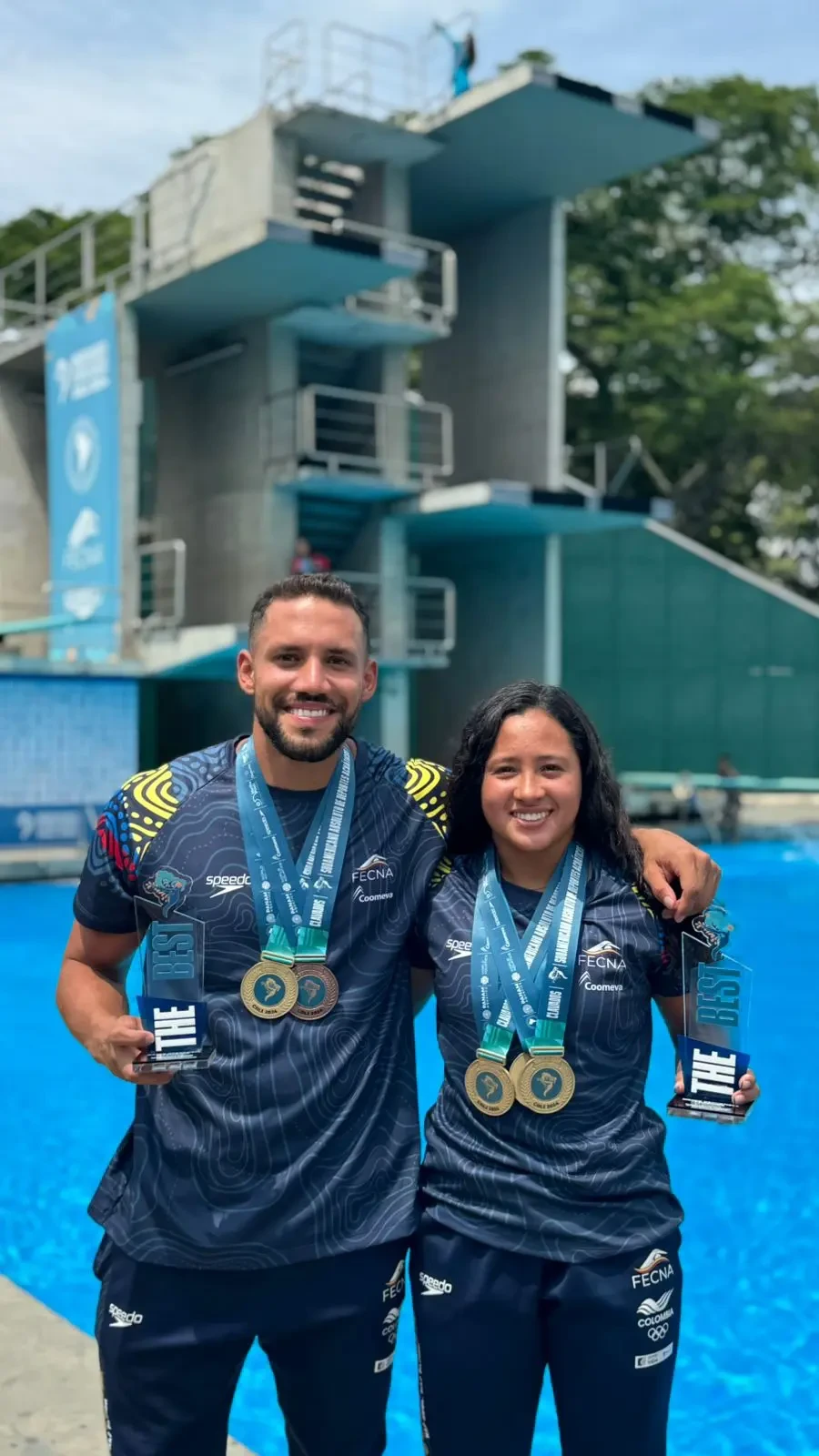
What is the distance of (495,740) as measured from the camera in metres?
2.36

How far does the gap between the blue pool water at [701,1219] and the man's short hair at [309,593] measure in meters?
1.29

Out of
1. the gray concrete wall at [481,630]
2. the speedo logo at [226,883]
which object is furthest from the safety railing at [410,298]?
the speedo logo at [226,883]

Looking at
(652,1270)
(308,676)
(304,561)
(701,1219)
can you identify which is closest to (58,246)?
(304,561)

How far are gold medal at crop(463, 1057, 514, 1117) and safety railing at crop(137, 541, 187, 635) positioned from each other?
601 inches

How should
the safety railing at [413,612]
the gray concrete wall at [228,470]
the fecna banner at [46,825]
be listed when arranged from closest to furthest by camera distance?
the fecna banner at [46,825], the gray concrete wall at [228,470], the safety railing at [413,612]

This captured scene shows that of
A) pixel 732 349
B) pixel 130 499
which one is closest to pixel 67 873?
pixel 130 499

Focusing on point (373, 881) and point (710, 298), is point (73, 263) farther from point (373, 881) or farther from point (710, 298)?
point (373, 881)

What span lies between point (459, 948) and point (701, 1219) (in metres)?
4.12

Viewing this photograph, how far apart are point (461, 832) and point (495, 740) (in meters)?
0.18

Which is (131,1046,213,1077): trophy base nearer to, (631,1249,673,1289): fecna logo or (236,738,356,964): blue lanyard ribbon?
(236,738,356,964): blue lanyard ribbon

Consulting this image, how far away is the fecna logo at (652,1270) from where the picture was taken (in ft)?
7.18

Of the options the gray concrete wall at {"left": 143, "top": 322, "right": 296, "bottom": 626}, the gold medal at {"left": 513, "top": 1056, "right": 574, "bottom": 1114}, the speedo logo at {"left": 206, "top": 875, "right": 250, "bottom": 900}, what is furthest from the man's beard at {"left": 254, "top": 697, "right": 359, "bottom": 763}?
the gray concrete wall at {"left": 143, "top": 322, "right": 296, "bottom": 626}

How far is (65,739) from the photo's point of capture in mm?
16438

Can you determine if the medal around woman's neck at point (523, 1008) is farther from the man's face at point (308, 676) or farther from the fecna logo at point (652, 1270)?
the man's face at point (308, 676)
